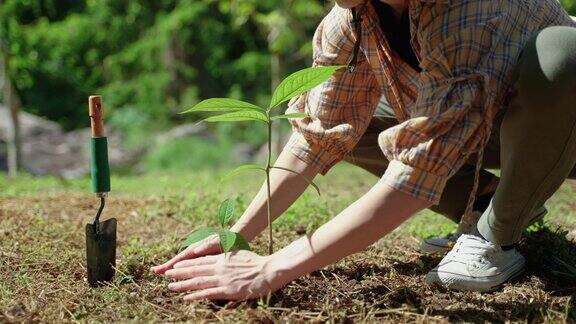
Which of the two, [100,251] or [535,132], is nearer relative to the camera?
[535,132]

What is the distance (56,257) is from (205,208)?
3.47 ft

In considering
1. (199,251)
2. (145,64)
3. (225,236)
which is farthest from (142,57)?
(225,236)

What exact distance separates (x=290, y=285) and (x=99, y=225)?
0.62 metres

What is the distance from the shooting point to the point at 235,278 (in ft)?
5.94

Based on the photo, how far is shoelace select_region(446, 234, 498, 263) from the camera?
6.95 ft

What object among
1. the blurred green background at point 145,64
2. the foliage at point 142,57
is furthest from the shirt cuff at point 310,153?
the foliage at point 142,57

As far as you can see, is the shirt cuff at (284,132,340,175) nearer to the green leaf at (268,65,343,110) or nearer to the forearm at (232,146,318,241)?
the forearm at (232,146,318,241)

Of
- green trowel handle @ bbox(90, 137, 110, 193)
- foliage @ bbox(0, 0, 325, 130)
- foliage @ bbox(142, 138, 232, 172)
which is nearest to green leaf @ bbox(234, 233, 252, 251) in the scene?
green trowel handle @ bbox(90, 137, 110, 193)

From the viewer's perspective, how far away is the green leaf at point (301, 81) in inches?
72.7

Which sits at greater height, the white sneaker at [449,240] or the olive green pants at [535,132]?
the olive green pants at [535,132]

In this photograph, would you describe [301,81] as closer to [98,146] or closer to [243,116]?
[243,116]

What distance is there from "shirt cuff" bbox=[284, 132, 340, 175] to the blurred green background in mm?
6850

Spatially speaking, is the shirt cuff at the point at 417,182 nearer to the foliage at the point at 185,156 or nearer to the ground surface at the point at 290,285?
the ground surface at the point at 290,285

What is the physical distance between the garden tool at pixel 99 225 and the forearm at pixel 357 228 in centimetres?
65
